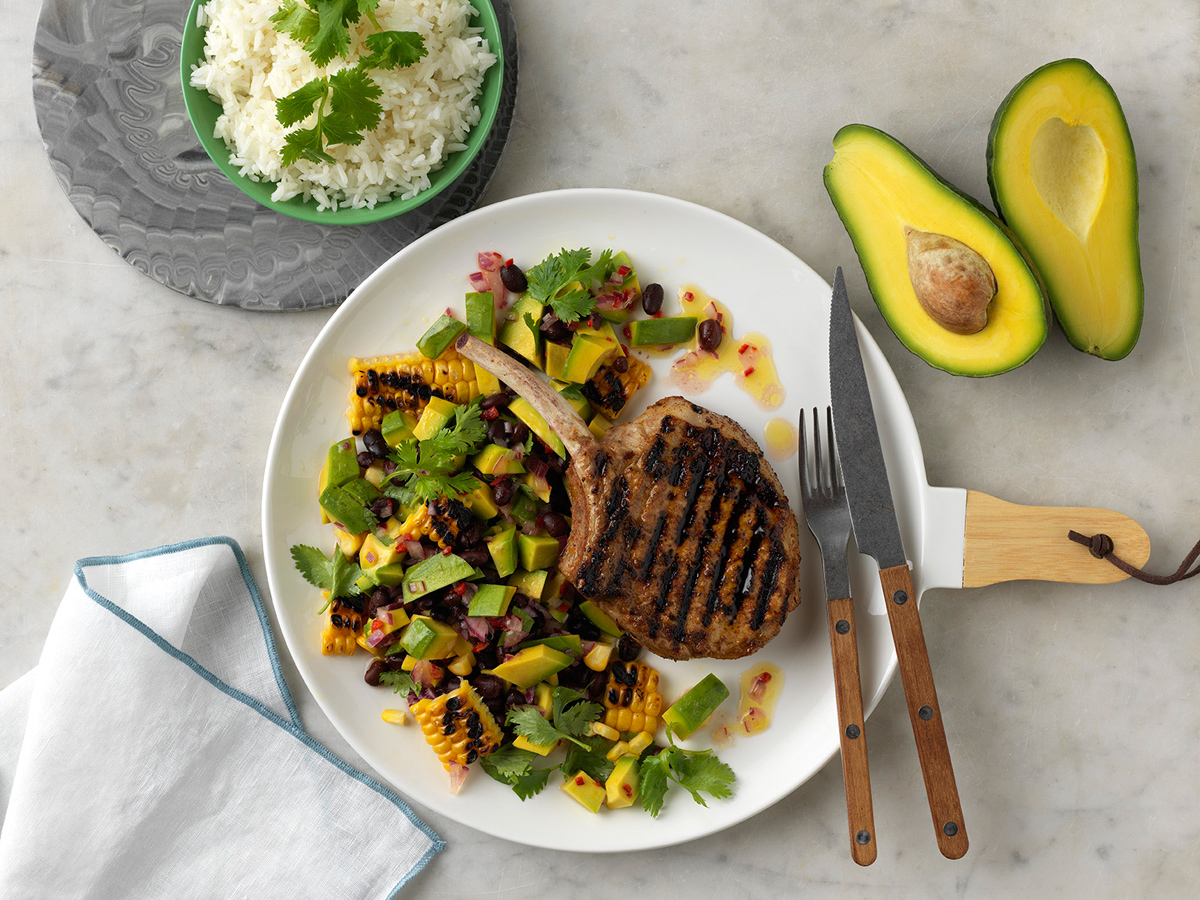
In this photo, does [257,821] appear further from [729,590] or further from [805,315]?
[805,315]

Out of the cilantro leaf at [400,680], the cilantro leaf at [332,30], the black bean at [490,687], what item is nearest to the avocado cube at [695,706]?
the black bean at [490,687]

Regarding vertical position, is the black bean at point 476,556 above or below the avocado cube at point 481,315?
below

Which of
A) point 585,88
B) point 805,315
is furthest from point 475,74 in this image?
point 805,315

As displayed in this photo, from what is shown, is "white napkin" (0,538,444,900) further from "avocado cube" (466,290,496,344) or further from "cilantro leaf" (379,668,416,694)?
"avocado cube" (466,290,496,344)

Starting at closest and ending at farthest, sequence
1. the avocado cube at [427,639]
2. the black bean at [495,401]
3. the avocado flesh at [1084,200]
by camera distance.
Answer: the avocado flesh at [1084,200]
the avocado cube at [427,639]
the black bean at [495,401]

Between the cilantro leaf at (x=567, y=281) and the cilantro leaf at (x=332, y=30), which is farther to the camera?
the cilantro leaf at (x=567, y=281)

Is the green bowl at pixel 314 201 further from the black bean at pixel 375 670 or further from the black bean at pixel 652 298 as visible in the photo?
the black bean at pixel 375 670

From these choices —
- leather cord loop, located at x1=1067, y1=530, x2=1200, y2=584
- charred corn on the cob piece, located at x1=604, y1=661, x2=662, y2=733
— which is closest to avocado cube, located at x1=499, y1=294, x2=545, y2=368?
charred corn on the cob piece, located at x1=604, y1=661, x2=662, y2=733
